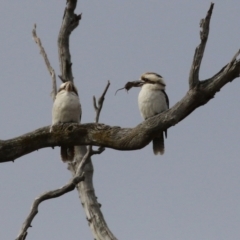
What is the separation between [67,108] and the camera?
10.8 meters

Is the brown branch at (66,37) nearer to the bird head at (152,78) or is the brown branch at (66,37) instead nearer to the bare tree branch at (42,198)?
the bird head at (152,78)

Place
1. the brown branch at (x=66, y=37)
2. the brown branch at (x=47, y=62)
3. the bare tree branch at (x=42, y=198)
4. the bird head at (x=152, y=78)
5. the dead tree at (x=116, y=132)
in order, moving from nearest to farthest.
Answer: the dead tree at (x=116, y=132) < the bare tree branch at (x=42, y=198) < the bird head at (x=152, y=78) < the brown branch at (x=47, y=62) < the brown branch at (x=66, y=37)

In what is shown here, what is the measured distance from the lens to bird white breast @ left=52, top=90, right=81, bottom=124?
1070 centimetres

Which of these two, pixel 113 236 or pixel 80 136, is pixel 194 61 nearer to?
pixel 80 136

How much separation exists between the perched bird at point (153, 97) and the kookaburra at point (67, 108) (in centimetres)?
98

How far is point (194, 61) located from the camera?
7.23 m

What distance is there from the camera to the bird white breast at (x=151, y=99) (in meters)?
11.1

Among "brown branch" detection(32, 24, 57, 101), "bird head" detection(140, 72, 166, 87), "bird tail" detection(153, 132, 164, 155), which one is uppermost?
"brown branch" detection(32, 24, 57, 101)

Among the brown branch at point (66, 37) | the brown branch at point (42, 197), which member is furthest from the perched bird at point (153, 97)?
the brown branch at point (42, 197)

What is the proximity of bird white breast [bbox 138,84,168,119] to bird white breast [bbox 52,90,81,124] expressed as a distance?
975mm

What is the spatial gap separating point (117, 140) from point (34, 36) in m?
6.25

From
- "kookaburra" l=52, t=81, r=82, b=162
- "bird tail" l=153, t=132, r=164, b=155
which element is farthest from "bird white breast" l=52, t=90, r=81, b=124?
"bird tail" l=153, t=132, r=164, b=155

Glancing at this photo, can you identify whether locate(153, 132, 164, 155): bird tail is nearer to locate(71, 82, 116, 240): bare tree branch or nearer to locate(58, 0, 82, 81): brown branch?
locate(71, 82, 116, 240): bare tree branch

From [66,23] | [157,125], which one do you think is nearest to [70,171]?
[66,23]
